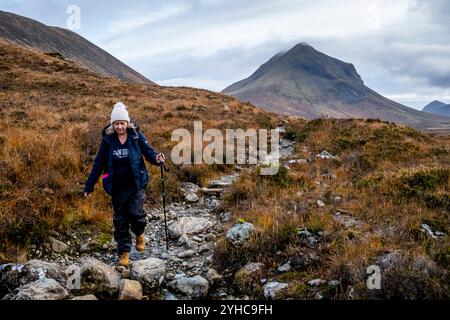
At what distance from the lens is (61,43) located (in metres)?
170

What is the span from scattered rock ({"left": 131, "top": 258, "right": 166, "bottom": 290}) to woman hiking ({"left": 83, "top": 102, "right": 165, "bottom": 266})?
2.04 ft

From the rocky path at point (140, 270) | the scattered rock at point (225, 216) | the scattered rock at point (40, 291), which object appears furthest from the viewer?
the scattered rock at point (225, 216)

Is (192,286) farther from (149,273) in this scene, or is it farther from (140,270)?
(140,270)

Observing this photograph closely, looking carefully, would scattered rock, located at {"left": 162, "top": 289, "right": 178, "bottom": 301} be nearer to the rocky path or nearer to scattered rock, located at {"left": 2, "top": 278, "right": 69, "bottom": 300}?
the rocky path

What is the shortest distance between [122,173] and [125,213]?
687 mm

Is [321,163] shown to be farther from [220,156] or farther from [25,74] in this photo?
[25,74]

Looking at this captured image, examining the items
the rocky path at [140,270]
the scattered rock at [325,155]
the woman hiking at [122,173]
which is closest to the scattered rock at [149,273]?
the rocky path at [140,270]

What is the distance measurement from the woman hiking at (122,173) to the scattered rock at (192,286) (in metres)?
1.26

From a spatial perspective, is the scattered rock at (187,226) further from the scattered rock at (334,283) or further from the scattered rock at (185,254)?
the scattered rock at (334,283)

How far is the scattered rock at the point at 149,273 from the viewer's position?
5121 mm

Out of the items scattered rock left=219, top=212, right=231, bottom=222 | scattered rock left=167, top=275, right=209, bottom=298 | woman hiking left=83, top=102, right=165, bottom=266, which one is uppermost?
woman hiking left=83, top=102, right=165, bottom=266

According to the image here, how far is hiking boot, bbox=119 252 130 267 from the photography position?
5773mm

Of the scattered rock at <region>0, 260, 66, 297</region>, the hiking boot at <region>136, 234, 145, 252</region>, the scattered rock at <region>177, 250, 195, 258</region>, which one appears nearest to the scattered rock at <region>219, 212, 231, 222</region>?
the scattered rock at <region>177, 250, 195, 258</region>
